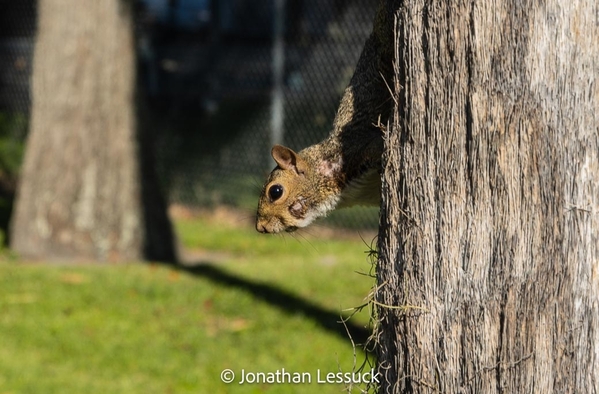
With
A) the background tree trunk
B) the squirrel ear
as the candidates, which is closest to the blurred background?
the squirrel ear

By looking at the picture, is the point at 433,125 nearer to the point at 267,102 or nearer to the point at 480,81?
the point at 480,81

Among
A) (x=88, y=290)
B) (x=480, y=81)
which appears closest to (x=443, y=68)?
(x=480, y=81)

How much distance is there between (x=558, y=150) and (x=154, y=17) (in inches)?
426

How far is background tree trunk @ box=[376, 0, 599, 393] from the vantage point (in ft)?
7.20

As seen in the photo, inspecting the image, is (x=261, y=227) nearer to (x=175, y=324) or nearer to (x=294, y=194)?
(x=294, y=194)

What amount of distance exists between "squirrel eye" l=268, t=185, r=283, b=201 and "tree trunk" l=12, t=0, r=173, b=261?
5.08 metres

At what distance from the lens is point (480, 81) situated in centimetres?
227

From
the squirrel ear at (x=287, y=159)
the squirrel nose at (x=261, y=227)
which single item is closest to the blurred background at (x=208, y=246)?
the squirrel nose at (x=261, y=227)

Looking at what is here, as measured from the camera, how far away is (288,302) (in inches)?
260

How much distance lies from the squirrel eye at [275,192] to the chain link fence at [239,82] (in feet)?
20.6

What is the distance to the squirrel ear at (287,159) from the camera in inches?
127

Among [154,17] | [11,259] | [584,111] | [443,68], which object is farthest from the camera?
[154,17]

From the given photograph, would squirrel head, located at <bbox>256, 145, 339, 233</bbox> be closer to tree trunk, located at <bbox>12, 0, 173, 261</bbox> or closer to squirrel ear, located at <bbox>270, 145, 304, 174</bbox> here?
squirrel ear, located at <bbox>270, 145, 304, 174</bbox>

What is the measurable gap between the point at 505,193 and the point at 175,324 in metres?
4.23
